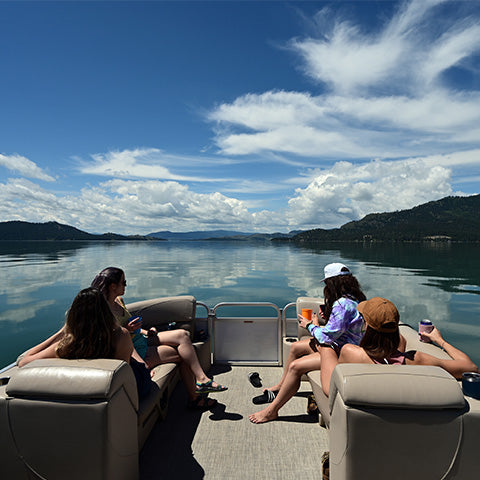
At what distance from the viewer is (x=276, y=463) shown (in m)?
2.57

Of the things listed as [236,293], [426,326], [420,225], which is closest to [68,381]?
[426,326]

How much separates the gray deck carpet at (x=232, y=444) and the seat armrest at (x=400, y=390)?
118 cm

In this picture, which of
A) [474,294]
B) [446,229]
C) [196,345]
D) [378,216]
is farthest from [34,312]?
[378,216]

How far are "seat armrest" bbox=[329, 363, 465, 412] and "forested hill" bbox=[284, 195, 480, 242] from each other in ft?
417

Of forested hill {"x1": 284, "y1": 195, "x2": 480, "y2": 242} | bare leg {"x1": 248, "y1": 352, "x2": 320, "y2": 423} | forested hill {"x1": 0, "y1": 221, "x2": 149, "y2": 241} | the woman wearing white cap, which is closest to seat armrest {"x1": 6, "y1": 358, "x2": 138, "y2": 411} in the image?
the woman wearing white cap

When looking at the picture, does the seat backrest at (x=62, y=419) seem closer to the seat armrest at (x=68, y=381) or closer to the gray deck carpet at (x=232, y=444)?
the seat armrest at (x=68, y=381)

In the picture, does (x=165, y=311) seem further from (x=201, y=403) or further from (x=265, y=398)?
(x=265, y=398)

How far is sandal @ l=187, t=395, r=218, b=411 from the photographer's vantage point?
3.34m

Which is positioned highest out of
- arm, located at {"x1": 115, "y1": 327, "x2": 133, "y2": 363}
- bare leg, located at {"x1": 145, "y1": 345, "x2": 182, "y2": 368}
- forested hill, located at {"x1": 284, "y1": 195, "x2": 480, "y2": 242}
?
forested hill, located at {"x1": 284, "y1": 195, "x2": 480, "y2": 242}

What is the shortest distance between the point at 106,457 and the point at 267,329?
9.76 feet

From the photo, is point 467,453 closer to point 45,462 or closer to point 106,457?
point 106,457

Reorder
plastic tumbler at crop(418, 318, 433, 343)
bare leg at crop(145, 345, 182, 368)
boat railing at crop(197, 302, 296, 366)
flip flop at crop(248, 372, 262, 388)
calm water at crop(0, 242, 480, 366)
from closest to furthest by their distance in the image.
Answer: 1. plastic tumbler at crop(418, 318, 433, 343)
2. bare leg at crop(145, 345, 182, 368)
3. flip flop at crop(248, 372, 262, 388)
4. boat railing at crop(197, 302, 296, 366)
5. calm water at crop(0, 242, 480, 366)

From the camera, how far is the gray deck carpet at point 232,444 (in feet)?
8.14

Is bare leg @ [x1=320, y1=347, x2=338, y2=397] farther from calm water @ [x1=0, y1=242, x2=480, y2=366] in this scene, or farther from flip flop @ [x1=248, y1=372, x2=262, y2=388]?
calm water @ [x1=0, y1=242, x2=480, y2=366]
